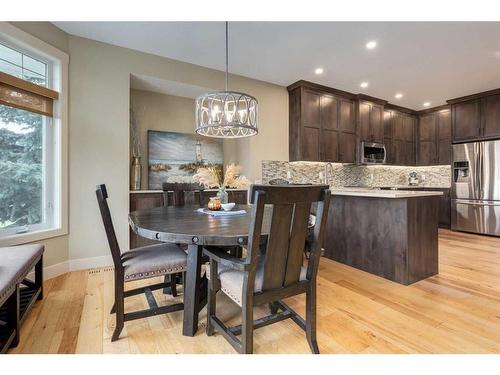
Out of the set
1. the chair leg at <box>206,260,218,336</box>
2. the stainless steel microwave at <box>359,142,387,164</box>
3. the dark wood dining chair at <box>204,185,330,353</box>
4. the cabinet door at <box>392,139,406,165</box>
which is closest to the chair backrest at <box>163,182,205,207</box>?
the chair leg at <box>206,260,218,336</box>

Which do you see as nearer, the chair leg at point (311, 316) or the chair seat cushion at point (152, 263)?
the chair leg at point (311, 316)

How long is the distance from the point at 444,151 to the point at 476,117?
852 mm

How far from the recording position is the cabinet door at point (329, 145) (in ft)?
14.5

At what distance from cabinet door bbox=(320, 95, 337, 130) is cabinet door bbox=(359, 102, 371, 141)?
25.9 inches

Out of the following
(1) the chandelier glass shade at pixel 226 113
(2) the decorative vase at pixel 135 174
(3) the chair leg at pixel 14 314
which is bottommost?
(3) the chair leg at pixel 14 314

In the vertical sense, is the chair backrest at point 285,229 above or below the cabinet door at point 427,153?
below

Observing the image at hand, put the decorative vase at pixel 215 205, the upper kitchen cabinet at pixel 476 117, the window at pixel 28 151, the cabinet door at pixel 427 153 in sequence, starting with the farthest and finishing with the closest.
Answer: the cabinet door at pixel 427 153
the upper kitchen cabinet at pixel 476 117
the window at pixel 28 151
the decorative vase at pixel 215 205

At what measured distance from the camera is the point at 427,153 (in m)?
5.76

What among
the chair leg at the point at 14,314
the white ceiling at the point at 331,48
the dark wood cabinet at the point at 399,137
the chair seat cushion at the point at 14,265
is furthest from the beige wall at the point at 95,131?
the dark wood cabinet at the point at 399,137

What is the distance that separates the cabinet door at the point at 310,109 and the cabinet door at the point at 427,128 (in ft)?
10.6

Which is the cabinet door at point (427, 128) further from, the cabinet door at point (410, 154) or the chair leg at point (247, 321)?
the chair leg at point (247, 321)

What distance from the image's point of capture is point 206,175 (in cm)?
203

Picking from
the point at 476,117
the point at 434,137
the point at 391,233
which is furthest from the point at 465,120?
the point at 391,233
